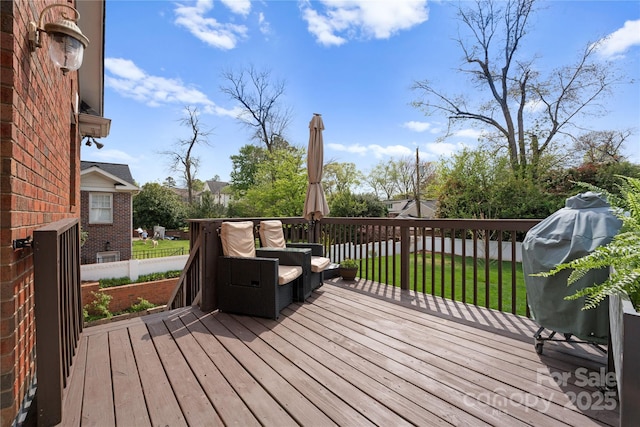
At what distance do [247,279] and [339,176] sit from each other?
18.8 m

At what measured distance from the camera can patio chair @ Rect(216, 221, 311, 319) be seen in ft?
10.4

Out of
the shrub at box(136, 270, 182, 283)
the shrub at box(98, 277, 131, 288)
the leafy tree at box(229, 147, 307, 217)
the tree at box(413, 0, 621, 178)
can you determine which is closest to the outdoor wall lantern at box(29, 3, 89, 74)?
the shrub at box(98, 277, 131, 288)

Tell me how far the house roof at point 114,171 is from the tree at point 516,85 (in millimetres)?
14937

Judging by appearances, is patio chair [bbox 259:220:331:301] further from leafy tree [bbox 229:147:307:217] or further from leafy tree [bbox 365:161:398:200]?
leafy tree [bbox 365:161:398:200]

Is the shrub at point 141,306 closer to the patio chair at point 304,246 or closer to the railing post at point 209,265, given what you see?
the patio chair at point 304,246

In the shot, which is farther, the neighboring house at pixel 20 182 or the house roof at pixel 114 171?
the house roof at pixel 114 171

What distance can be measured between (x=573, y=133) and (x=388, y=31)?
9.79m

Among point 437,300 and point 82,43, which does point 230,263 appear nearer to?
point 82,43

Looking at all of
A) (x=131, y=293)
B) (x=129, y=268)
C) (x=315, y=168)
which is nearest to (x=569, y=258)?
(x=315, y=168)

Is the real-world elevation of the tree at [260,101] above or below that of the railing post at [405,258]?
above

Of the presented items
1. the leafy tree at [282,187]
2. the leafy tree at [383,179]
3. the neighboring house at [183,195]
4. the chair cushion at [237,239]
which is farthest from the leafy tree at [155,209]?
the chair cushion at [237,239]

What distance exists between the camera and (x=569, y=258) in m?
2.05

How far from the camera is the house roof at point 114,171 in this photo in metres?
12.1

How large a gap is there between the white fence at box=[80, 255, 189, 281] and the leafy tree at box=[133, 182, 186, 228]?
10640mm
